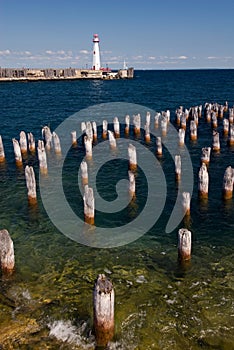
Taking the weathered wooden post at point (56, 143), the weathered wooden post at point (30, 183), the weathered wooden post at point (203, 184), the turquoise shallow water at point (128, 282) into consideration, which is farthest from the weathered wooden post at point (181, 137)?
the weathered wooden post at point (30, 183)

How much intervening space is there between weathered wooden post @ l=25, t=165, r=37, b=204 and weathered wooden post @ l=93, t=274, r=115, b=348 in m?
9.84

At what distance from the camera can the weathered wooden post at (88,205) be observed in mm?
15882

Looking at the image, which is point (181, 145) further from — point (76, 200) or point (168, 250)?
point (168, 250)

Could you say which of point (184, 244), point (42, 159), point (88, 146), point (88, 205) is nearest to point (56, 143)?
point (88, 146)

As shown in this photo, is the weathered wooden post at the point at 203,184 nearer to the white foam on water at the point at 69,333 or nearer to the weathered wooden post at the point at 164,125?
the white foam on water at the point at 69,333

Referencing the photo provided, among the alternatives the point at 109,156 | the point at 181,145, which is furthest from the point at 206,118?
the point at 109,156

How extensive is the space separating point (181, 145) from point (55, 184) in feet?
41.9

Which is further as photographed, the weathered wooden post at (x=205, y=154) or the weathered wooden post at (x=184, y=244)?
the weathered wooden post at (x=205, y=154)

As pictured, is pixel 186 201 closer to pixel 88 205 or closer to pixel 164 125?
pixel 88 205

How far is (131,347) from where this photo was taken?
10.1 m

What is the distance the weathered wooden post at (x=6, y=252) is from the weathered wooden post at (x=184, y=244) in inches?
246

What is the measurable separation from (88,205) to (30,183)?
4055 mm

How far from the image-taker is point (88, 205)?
16500mm

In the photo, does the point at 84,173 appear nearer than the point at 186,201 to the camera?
No
